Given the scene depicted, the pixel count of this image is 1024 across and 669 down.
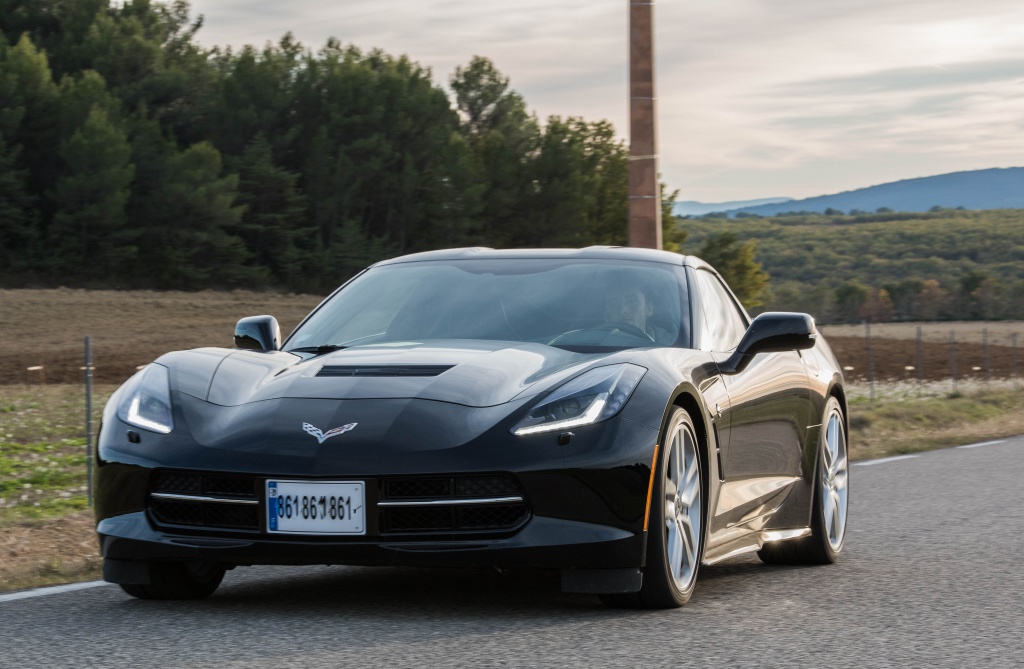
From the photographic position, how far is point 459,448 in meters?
5.13

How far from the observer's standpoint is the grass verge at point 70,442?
7508 mm

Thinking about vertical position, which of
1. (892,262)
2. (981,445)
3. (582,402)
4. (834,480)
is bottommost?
(892,262)

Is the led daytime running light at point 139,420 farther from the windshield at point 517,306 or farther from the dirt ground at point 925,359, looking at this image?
the dirt ground at point 925,359

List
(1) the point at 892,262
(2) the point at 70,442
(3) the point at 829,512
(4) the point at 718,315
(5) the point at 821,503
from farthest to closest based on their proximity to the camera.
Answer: (1) the point at 892,262 < (2) the point at 70,442 < (3) the point at 829,512 < (5) the point at 821,503 < (4) the point at 718,315

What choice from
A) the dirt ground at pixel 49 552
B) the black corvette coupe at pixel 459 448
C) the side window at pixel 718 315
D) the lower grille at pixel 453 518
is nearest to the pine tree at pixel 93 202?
the dirt ground at pixel 49 552

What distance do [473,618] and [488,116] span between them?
107 meters

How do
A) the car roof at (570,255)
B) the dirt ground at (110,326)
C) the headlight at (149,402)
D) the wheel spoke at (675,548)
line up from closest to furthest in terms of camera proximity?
the headlight at (149,402) → the wheel spoke at (675,548) → the car roof at (570,255) → the dirt ground at (110,326)

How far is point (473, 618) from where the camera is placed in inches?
210

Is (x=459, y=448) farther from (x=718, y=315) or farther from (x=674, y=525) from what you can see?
(x=718, y=315)

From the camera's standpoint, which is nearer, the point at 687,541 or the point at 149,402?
the point at 149,402

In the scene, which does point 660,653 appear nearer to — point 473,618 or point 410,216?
point 473,618

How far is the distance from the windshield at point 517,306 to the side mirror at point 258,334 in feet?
0.32

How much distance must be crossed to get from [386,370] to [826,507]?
2.76 m

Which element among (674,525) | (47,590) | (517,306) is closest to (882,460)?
(517,306)
